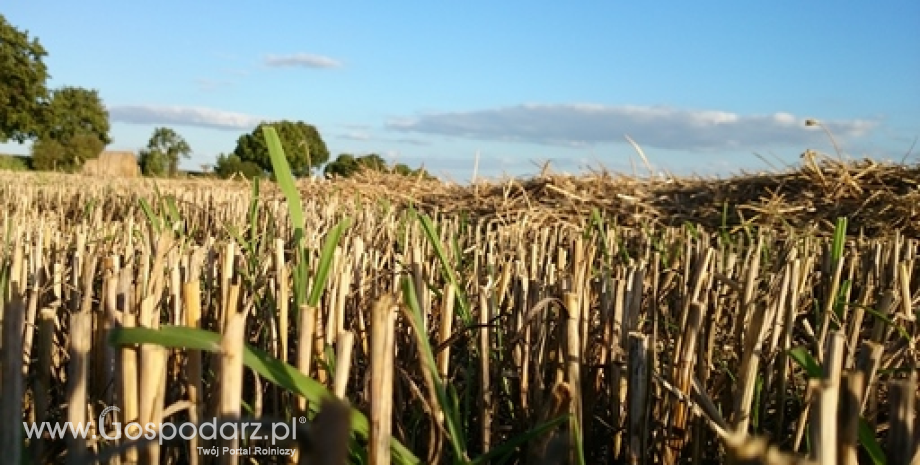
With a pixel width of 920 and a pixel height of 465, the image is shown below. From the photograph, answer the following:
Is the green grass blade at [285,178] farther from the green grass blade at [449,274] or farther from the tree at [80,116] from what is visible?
the tree at [80,116]

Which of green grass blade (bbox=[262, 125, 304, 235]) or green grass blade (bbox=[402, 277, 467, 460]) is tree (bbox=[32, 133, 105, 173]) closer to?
green grass blade (bbox=[262, 125, 304, 235])

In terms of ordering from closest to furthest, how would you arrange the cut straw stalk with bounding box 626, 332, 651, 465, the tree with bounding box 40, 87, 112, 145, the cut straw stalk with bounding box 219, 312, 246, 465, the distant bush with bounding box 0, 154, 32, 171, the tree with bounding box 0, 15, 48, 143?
the cut straw stalk with bounding box 219, 312, 246, 465 < the cut straw stalk with bounding box 626, 332, 651, 465 < the distant bush with bounding box 0, 154, 32, 171 < the tree with bounding box 0, 15, 48, 143 < the tree with bounding box 40, 87, 112, 145

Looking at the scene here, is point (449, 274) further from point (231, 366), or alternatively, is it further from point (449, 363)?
point (231, 366)

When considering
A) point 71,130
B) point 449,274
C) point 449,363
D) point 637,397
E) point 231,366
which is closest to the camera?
point 231,366

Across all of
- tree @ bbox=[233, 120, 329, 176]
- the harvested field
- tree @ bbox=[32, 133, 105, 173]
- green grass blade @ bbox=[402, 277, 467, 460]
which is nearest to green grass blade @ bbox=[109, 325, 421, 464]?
the harvested field

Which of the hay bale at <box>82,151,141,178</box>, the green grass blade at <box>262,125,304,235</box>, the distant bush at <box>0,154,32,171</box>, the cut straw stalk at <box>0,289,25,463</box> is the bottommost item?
the distant bush at <box>0,154,32,171</box>

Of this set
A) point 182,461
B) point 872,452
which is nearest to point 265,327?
point 182,461

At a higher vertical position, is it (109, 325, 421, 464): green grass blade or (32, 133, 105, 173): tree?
(109, 325, 421, 464): green grass blade

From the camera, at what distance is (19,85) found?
104 ft

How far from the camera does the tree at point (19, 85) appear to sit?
31234 mm

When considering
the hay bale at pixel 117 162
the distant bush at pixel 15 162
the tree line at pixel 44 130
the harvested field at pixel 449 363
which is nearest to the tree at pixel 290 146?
the tree line at pixel 44 130

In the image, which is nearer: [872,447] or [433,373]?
[872,447]

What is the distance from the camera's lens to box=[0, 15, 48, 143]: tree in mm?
31234

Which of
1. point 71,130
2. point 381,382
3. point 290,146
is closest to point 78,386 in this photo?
point 381,382
